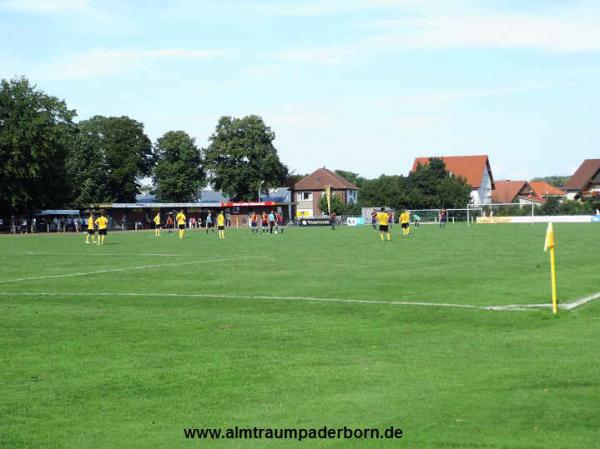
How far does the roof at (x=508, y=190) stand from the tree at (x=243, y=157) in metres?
49.3

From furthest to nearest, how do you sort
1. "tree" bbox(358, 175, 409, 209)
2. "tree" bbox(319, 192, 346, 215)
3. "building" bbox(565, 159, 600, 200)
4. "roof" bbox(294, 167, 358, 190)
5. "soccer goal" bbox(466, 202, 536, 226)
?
"roof" bbox(294, 167, 358, 190) < "building" bbox(565, 159, 600, 200) < "tree" bbox(319, 192, 346, 215) < "tree" bbox(358, 175, 409, 209) < "soccer goal" bbox(466, 202, 536, 226)

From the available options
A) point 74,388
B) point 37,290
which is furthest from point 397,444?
point 37,290

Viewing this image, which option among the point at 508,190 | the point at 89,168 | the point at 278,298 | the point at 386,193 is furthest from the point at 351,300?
the point at 508,190

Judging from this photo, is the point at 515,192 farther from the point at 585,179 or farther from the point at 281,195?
the point at 281,195

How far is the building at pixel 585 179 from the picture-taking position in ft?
456

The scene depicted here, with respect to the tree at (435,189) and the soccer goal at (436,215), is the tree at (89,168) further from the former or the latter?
the soccer goal at (436,215)

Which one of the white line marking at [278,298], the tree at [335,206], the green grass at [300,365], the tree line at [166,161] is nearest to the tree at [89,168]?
the tree line at [166,161]

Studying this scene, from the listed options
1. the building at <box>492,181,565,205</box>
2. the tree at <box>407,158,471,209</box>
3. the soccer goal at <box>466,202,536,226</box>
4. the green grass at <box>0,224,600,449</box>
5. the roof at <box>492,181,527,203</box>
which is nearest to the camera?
the green grass at <box>0,224,600,449</box>

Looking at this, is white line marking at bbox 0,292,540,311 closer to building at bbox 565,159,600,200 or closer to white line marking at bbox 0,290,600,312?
white line marking at bbox 0,290,600,312

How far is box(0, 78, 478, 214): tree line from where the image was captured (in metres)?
92.1

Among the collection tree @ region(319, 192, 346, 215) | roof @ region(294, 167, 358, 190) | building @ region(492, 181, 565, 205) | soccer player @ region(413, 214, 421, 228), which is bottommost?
soccer player @ region(413, 214, 421, 228)

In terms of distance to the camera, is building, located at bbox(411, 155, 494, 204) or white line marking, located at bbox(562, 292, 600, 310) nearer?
white line marking, located at bbox(562, 292, 600, 310)

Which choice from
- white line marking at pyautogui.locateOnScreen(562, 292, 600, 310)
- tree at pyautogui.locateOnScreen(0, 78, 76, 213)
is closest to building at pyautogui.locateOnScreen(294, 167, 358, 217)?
tree at pyautogui.locateOnScreen(0, 78, 76, 213)

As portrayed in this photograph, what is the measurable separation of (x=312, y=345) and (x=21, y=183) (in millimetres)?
83367
